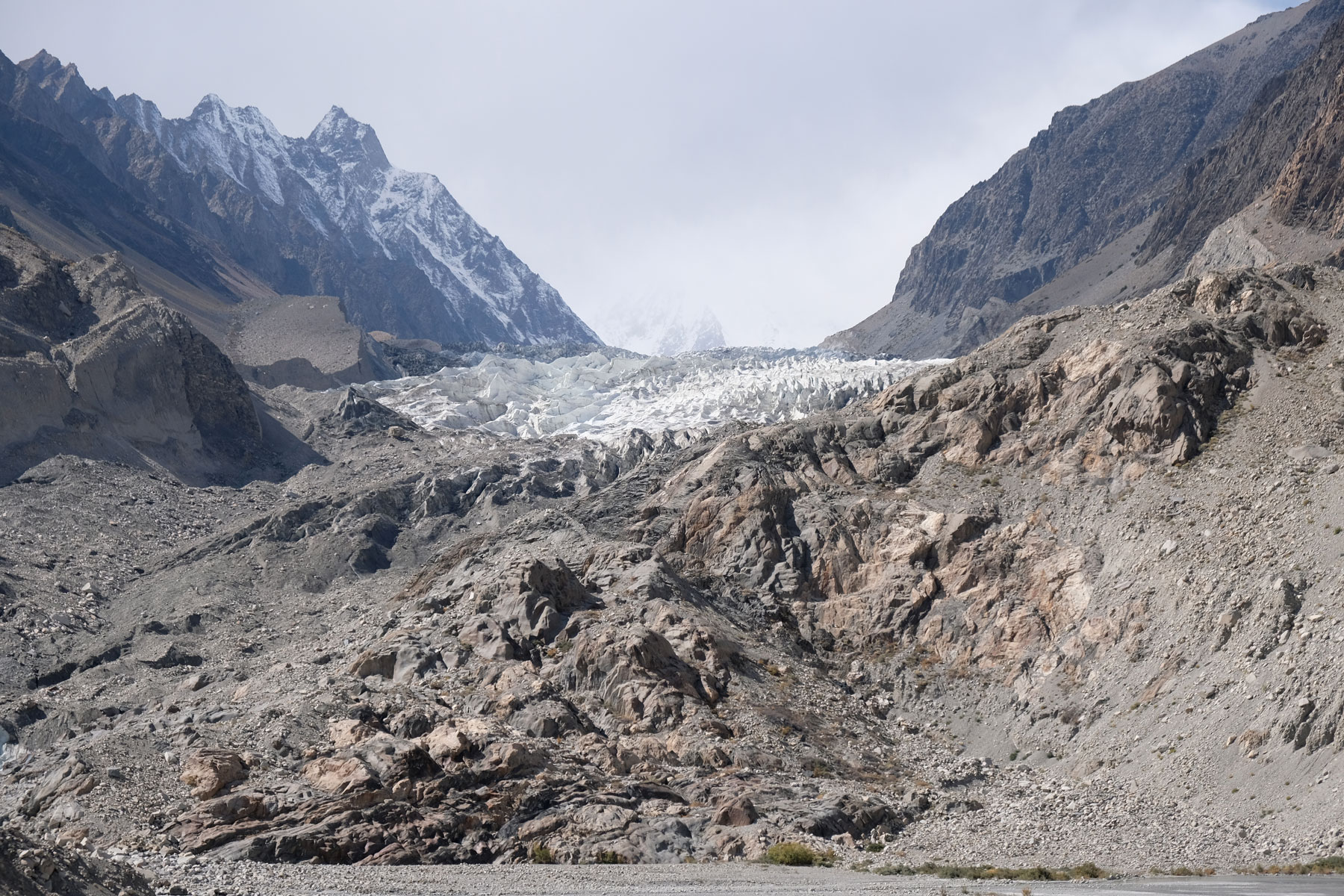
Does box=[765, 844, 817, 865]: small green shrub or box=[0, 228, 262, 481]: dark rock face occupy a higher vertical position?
box=[0, 228, 262, 481]: dark rock face

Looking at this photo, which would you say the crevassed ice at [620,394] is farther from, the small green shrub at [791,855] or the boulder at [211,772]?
the small green shrub at [791,855]

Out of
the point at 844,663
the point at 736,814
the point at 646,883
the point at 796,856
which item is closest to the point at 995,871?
the point at 796,856

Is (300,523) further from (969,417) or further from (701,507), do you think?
(969,417)

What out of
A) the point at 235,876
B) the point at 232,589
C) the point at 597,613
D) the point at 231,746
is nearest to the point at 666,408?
the point at 232,589

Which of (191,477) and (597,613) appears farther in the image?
(191,477)

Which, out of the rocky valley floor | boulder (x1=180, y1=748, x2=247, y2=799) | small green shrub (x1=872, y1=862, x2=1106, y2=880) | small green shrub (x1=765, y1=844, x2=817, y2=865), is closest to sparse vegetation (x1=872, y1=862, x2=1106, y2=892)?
small green shrub (x1=872, y1=862, x2=1106, y2=880)

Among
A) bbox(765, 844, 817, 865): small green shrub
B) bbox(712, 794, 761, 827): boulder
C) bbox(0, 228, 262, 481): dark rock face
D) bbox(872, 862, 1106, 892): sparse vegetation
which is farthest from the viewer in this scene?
bbox(0, 228, 262, 481): dark rock face

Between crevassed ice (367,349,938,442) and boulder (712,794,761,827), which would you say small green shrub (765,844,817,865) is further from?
Answer: crevassed ice (367,349,938,442)
